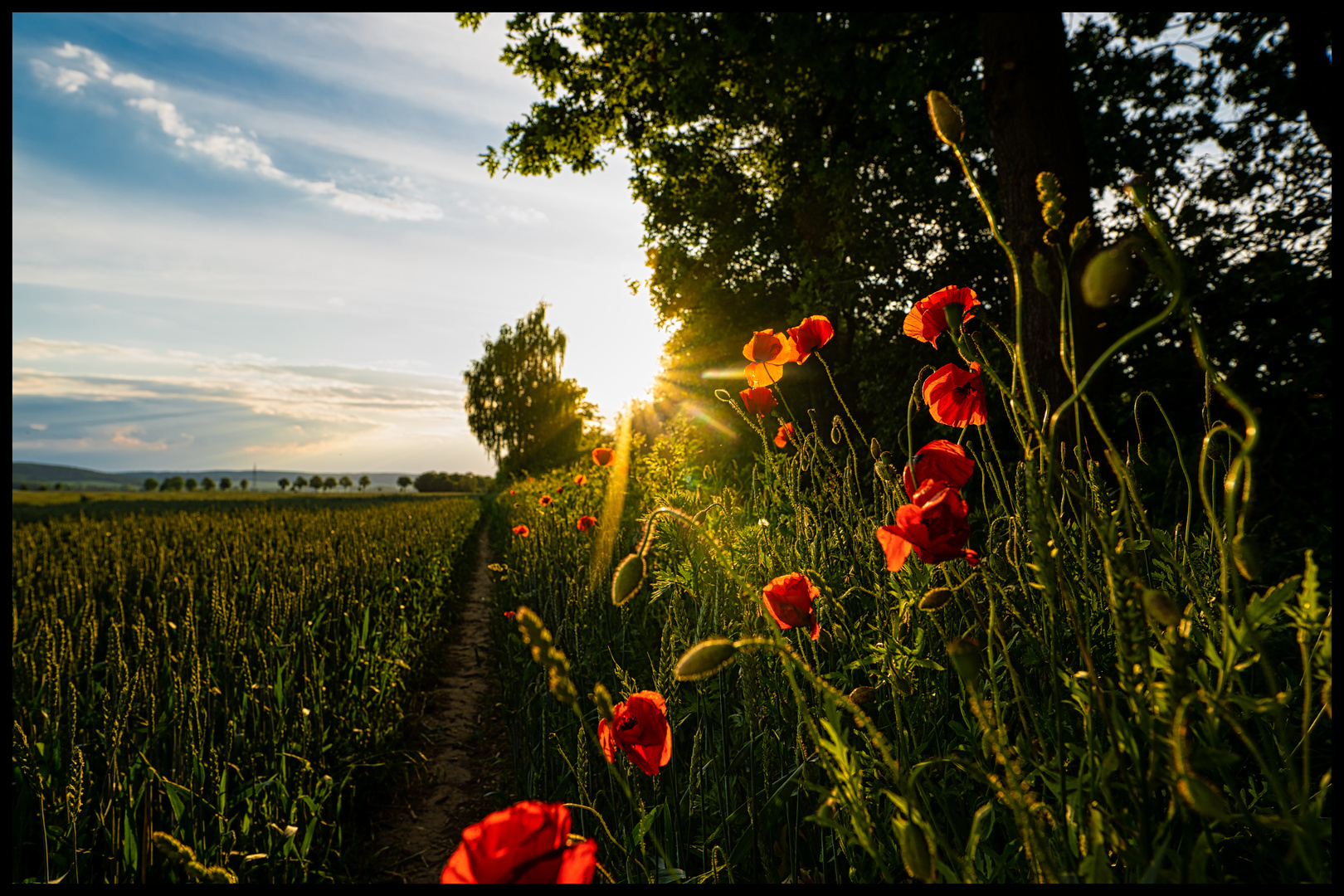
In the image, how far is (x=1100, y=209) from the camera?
22.8ft

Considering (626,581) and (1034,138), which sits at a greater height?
(1034,138)

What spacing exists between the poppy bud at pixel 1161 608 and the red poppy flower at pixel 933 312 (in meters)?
0.78

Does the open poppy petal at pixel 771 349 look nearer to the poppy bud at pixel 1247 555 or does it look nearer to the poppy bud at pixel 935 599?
the poppy bud at pixel 935 599

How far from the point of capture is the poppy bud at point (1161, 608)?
0.51m

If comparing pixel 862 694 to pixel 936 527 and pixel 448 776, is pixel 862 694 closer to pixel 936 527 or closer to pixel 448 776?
pixel 936 527

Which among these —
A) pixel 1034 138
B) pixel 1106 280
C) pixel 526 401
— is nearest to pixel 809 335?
pixel 1106 280

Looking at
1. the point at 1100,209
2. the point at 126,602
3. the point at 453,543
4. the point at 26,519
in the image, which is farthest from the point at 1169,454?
the point at 26,519

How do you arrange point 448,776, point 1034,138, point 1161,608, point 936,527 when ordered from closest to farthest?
1. point 1161,608
2. point 936,527
3. point 448,776
4. point 1034,138

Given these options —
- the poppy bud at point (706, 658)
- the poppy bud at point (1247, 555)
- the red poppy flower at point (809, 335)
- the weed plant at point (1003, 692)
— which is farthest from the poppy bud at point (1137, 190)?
the red poppy flower at point (809, 335)

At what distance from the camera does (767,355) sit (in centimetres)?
178

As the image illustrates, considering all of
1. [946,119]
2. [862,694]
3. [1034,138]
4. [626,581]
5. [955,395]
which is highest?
[1034,138]

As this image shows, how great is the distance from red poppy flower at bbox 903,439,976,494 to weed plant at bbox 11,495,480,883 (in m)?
1.13

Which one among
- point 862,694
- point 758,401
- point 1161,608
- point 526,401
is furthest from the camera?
point 526,401

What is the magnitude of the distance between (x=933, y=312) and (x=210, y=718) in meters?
2.90
